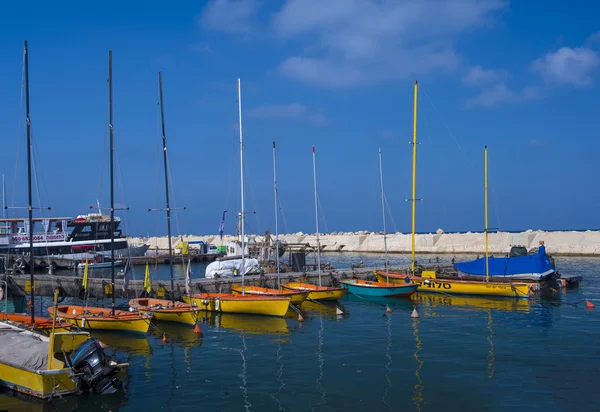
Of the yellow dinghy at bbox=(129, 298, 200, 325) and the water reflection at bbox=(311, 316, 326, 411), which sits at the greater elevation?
the yellow dinghy at bbox=(129, 298, 200, 325)

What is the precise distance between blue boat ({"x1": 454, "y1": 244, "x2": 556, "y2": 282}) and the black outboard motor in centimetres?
3190

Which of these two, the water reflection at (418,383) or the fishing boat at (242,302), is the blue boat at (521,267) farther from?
the fishing boat at (242,302)

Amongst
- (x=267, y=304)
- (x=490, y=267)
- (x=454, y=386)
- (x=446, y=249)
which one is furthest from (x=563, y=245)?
(x=454, y=386)

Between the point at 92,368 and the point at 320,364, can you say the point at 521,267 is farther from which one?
the point at 92,368

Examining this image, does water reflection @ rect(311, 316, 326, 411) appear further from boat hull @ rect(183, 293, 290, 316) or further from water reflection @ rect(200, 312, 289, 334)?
boat hull @ rect(183, 293, 290, 316)

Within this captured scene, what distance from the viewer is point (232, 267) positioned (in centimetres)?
4822

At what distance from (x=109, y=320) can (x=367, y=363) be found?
1232 cm

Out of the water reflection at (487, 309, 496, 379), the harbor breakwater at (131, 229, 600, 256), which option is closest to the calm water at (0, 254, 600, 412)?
the water reflection at (487, 309, 496, 379)

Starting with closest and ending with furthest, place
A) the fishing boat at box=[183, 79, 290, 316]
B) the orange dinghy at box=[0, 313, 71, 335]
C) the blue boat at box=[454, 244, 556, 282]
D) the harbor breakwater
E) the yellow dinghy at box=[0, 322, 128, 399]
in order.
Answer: the yellow dinghy at box=[0, 322, 128, 399] → the orange dinghy at box=[0, 313, 71, 335] → the fishing boat at box=[183, 79, 290, 316] → the blue boat at box=[454, 244, 556, 282] → the harbor breakwater

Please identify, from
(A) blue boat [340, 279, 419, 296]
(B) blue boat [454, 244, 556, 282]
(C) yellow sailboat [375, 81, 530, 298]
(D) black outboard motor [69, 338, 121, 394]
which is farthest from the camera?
(B) blue boat [454, 244, 556, 282]

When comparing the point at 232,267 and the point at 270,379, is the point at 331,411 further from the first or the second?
the point at 232,267

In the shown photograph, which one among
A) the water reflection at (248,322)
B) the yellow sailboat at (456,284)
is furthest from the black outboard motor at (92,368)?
the yellow sailboat at (456,284)

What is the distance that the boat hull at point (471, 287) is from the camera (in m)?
36.1

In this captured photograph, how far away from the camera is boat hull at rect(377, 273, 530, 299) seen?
3609 centimetres
